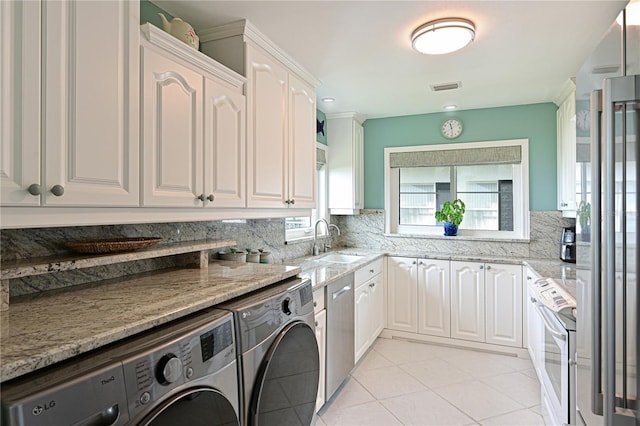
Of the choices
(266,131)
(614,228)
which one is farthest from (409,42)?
(614,228)

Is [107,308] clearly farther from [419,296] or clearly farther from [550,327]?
[419,296]

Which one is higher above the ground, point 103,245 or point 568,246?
point 103,245

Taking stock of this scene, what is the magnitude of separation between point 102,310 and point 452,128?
360 cm

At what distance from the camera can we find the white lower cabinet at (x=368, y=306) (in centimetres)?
287

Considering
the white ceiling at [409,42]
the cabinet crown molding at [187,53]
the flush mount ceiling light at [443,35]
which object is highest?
the white ceiling at [409,42]

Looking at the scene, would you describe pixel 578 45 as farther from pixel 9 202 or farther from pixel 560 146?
pixel 9 202

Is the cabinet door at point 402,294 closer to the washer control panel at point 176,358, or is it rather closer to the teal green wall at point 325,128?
the teal green wall at point 325,128

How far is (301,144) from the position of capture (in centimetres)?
256

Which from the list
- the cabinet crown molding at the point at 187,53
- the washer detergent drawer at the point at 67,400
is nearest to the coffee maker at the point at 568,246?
the cabinet crown molding at the point at 187,53

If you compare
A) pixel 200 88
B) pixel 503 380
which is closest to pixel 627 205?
pixel 200 88

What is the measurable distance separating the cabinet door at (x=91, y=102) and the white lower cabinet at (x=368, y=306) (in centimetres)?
200

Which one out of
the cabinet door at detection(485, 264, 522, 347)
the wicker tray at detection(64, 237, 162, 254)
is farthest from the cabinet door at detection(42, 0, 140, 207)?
the cabinet door at detection(485, 264, 522, 347)

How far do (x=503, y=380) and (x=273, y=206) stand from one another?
7.48 feet

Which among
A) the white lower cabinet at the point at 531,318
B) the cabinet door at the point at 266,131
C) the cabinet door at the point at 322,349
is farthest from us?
the white lower cabinet at the point at 531,318
